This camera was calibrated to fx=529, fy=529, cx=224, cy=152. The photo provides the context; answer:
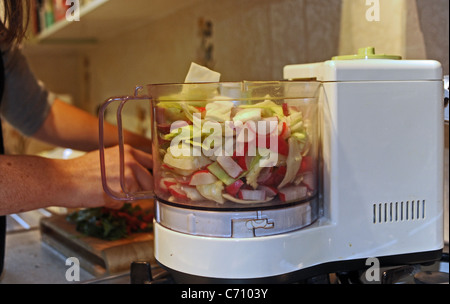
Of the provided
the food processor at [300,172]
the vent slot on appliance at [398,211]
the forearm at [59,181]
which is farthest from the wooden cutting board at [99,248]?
the vent slot on appliance at [398,211]

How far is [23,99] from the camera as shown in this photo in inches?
45.0

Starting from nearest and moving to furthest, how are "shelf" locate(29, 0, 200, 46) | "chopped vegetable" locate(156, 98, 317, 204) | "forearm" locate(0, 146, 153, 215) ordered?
"chopped vegetable" locate(156, 98, 317, 204) → "forearm" locate(0, 146, 153, 215) → "shelf" locate(29, 0, 200, 46)

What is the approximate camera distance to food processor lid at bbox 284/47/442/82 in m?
0.57

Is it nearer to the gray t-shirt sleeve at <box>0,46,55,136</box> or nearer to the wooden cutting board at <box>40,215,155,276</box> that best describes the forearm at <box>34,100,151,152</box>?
the gray t-shirt sleeve at <box>0,46,55,136</box>

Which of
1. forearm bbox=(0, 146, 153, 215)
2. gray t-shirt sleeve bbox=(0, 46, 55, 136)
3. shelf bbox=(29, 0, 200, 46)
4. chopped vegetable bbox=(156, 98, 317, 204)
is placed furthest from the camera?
shelf bbox=(29, 0, 200, 46)

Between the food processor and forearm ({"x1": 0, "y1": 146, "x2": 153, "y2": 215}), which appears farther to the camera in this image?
forearm ({"x1": 0, "y1": 146, "x2": 153, "y2": 215})

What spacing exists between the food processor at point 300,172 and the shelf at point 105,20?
0.90 m

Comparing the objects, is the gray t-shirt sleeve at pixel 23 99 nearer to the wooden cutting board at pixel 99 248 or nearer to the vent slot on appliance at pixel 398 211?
the wooden cutting board at pixel 99 248

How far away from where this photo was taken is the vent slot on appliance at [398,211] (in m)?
0.59

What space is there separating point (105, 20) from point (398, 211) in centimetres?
134

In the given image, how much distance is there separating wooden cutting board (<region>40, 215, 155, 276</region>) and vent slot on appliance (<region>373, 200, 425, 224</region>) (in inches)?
13.4

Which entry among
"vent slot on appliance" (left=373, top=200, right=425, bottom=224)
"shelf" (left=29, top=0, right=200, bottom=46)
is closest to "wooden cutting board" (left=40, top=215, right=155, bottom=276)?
"vent slot on appliance" (left=373, top=200, right=425, bottom=224)

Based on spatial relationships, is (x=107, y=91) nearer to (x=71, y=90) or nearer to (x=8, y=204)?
(x=71, y=90)
